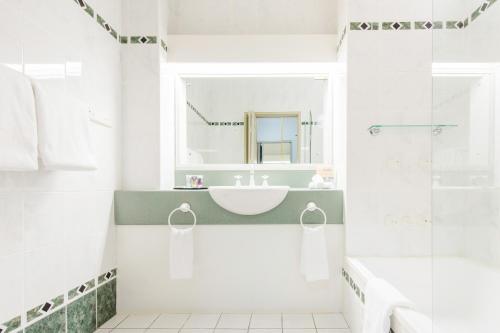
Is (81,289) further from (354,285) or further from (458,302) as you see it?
(458,302)

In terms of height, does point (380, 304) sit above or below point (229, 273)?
above

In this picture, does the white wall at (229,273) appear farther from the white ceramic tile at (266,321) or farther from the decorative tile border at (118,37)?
the decorative tile border at (118,37)

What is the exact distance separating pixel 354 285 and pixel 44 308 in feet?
4.87

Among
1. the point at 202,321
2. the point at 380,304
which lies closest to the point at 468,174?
the point at 380,304

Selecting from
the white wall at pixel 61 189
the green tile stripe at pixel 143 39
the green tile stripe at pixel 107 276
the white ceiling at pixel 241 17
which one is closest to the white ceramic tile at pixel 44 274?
the white wall at pixel 61 189

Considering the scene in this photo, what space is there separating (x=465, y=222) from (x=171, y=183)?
1.94m

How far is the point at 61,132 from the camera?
1.35 m

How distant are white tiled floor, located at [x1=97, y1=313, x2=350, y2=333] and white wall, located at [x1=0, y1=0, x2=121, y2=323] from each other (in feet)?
1.18

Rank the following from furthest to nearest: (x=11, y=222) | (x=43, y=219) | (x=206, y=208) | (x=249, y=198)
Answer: (x=206, y=208) < (x=249, y=198) < (x=43, y=219) < (x=11, y=222)

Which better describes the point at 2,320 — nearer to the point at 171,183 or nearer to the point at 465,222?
the point at 171,183

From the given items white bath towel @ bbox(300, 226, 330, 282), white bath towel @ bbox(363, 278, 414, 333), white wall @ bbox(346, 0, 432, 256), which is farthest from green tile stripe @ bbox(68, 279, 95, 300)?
white wall @ bbox(346, 0, 432, 256)

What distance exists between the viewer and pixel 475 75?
Result: 2.93 feet

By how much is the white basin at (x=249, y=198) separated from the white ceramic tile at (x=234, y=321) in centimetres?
63

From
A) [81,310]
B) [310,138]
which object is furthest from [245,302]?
[310,138]
